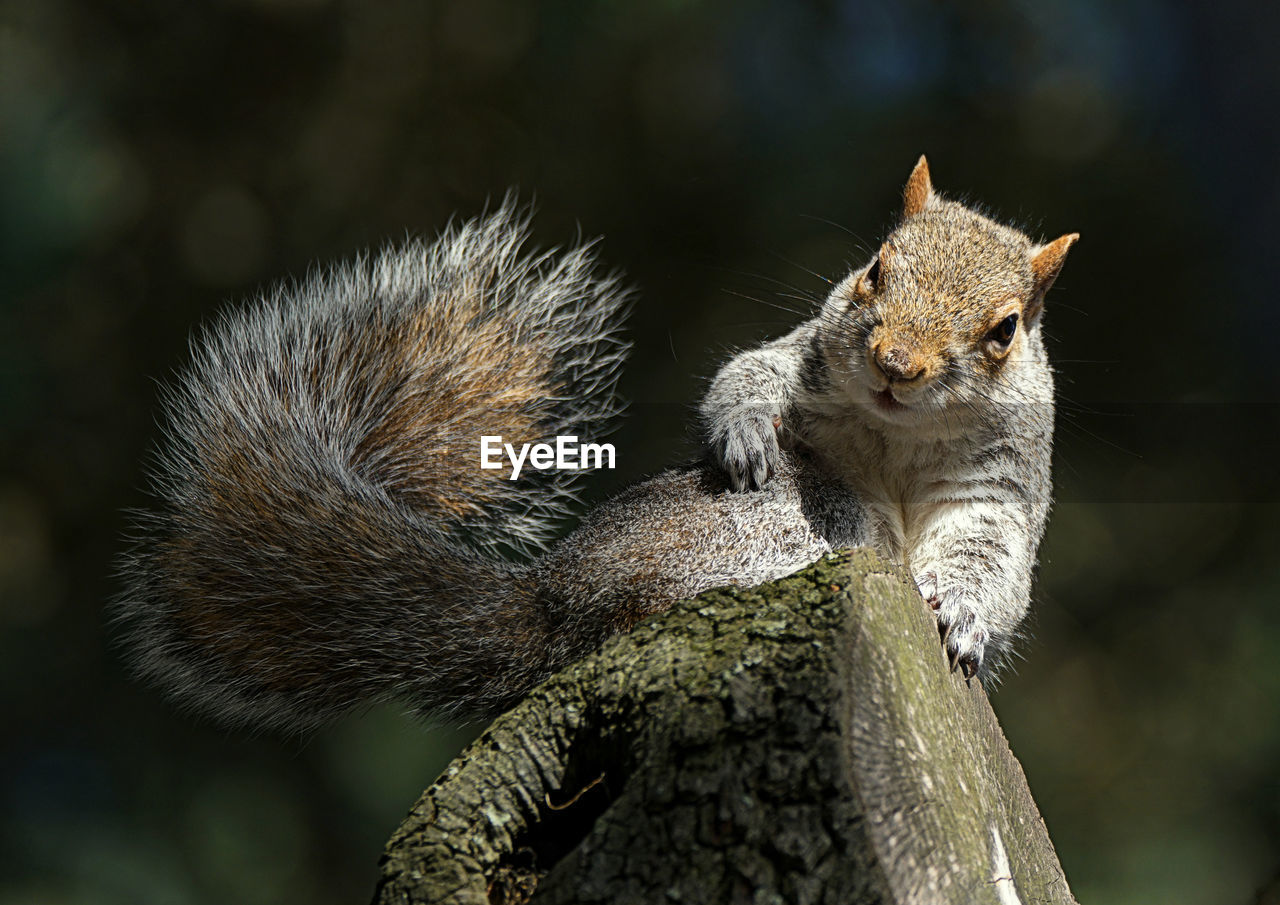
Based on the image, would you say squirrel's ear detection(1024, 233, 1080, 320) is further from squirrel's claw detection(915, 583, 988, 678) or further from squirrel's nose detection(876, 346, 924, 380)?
squirrel's claw detection(915, 583, 988, 678)

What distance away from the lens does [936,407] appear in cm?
109

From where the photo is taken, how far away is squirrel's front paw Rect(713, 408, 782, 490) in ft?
3.84

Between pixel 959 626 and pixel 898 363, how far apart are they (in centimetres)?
28

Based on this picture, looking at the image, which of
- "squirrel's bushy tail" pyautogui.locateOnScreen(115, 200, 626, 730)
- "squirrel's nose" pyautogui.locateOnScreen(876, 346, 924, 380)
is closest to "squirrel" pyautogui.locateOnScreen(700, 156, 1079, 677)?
"squirrel's nose" pyautogui.locateOnScreen(876, 346, 924, 380)

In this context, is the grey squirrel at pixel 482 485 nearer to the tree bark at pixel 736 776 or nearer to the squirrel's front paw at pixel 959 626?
the squirrel's front paw at pixel 959 626

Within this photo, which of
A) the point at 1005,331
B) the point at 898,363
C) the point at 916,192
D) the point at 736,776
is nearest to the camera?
the point at 736,776

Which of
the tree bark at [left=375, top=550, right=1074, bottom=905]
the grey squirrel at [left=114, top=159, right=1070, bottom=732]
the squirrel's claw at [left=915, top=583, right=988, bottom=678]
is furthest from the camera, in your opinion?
the grey squirrel at [left=114, top=159, right=1070, bottom=732]

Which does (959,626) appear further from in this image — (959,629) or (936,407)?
(936,407)

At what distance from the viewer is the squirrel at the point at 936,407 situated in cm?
108

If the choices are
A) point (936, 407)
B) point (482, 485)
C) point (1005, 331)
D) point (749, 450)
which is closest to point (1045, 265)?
point (1005, 331)

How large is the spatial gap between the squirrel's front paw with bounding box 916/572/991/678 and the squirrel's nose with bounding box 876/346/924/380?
0.22m

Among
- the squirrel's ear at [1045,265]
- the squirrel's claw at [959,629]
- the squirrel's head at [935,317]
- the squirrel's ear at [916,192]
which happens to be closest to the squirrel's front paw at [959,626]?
the squirrel's claw at [959,629]

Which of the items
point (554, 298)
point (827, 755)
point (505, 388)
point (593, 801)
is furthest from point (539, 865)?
point (554, 298)

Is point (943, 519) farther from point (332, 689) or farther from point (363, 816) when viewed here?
point (363, 816)
